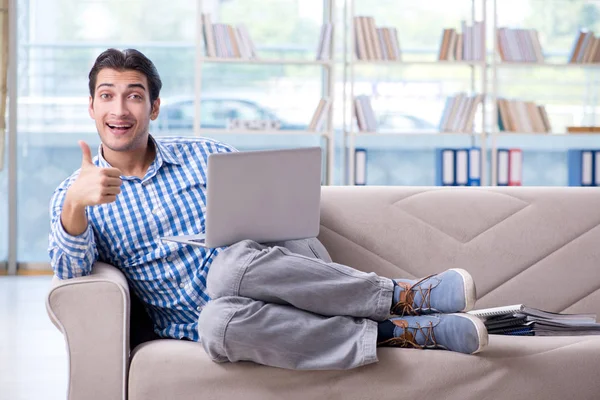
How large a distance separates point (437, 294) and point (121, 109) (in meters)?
0.99

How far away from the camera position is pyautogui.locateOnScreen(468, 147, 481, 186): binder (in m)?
5.34

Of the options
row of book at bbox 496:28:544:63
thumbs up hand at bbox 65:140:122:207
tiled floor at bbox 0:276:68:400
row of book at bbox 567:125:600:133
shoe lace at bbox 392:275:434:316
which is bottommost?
tiled floor at bbox 0:276:68:400

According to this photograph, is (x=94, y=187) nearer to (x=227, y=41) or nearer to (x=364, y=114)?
(x=227, y=41)

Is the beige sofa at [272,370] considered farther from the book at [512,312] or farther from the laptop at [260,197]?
the laptop at [260,197]

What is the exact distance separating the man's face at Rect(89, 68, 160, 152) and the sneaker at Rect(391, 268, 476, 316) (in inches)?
32.6

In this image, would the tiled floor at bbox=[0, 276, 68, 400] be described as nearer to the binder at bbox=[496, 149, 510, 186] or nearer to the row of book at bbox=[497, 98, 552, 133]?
the binder at bbox=[496, 149, 510, 186]

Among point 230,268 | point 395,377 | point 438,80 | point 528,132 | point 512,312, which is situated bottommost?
point 395,377

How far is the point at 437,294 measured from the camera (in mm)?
2098

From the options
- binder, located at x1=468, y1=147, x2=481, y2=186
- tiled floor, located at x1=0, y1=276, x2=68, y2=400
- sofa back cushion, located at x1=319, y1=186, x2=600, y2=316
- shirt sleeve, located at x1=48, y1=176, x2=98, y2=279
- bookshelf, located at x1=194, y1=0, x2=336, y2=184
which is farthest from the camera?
binder, located at x1=468, y1=147, x2=481, y2=186

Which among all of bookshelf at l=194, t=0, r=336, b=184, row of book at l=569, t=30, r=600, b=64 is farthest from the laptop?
row of book at l=569, t=30, r=600, b=64

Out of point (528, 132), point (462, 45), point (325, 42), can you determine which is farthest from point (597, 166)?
point (325, 42)

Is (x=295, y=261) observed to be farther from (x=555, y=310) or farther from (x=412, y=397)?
(x=555, y=310)

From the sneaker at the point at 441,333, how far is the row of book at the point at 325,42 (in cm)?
351

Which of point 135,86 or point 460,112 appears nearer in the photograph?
point 135,86
